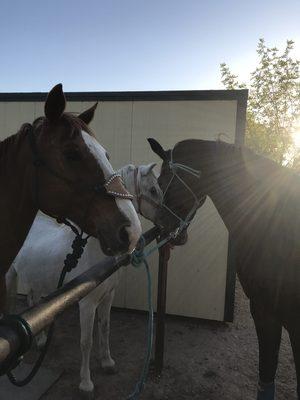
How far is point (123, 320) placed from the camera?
5.04 m

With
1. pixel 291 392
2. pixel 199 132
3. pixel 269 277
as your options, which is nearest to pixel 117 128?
pixel 199 132

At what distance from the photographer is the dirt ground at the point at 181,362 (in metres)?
3.34

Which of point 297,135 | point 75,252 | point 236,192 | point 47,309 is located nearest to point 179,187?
point 236,192

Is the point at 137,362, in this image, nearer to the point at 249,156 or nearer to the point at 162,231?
the point at 162,231

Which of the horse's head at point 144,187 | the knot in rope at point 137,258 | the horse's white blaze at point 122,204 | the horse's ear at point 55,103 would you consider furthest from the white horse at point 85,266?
the horse's ear at point 55,103

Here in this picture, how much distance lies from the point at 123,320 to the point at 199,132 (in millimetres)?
2987

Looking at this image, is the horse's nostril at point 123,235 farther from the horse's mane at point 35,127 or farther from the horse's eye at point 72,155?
the horse's mane at point 35,127

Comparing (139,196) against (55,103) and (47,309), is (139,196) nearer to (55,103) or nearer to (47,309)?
(55,103)

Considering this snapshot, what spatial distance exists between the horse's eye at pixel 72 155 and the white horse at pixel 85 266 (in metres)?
1.64

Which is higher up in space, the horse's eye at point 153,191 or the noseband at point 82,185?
the noseband at point 82,185

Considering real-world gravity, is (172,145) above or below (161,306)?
above

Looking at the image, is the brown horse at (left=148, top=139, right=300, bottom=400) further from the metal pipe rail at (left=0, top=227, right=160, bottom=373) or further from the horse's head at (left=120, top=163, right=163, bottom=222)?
the metal pipe rail at (left=0, top=227, right=160, bottom=373)

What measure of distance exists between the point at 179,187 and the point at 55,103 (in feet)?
4.73

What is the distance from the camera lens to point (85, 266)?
3414mm
